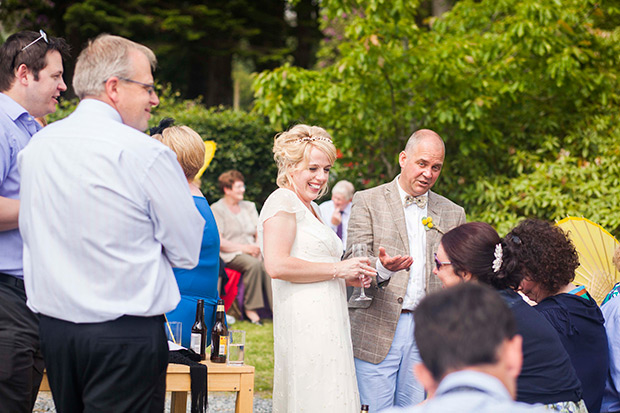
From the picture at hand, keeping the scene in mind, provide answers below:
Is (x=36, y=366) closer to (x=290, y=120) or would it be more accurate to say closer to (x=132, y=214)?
(x=132, y=214)

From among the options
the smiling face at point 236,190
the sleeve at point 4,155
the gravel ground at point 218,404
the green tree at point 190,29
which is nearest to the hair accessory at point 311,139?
the sleeve at point 4,155

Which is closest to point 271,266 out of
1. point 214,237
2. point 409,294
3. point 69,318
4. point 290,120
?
point 214,237

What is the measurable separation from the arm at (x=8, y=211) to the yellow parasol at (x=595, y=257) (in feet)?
10.6

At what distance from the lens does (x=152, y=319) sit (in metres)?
2.20

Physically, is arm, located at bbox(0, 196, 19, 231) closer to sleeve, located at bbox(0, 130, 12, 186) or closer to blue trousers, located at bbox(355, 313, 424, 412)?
sleeve, located at bbox(0, 130, 12, 186)

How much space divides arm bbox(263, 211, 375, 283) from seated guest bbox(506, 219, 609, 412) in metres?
0.74

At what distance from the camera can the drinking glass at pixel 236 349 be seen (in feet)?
10.5

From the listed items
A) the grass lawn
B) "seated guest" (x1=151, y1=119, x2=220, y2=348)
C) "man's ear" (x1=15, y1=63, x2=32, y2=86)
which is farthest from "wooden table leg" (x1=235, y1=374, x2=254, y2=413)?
the grass lawn

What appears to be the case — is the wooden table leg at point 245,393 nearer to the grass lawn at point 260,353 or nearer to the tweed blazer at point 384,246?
the tweed blazer at point 384,246

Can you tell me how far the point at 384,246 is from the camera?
3.56m

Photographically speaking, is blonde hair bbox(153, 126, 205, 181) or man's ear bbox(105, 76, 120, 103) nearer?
man's ear bbox(105, 76, 120, 103)

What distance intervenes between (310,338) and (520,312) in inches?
39.5

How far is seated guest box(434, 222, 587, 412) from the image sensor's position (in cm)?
258

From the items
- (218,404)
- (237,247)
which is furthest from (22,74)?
(237,247)
